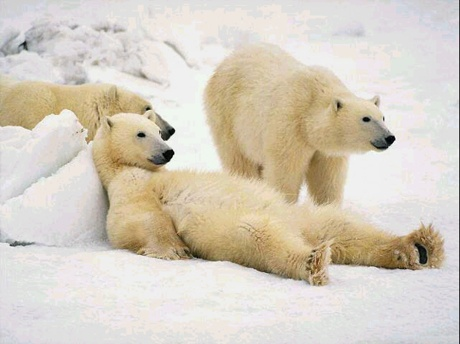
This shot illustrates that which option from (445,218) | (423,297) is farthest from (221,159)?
(423,297)

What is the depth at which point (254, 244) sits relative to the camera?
3.04 meters

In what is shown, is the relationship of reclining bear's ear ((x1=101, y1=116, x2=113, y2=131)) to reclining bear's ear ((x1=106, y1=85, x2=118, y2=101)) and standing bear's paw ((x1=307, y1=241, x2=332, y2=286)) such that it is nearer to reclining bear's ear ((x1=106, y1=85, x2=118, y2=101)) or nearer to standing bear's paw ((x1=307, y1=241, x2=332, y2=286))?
reclining bear's ear ((x1=106, y1=85, x2=118, y2=101))

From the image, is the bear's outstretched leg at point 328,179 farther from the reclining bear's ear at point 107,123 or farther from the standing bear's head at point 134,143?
the reclining bear's ear at point 107,123

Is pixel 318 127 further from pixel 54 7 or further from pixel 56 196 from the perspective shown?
pixel 54 7

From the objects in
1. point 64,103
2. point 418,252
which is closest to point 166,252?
point 418,252

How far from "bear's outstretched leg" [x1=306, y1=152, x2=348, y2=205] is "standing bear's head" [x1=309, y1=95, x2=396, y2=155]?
0.57ft

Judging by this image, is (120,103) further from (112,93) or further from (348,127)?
(348,127)


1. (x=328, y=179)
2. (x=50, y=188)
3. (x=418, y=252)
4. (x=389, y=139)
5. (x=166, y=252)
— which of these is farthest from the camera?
(x=328, y=179)

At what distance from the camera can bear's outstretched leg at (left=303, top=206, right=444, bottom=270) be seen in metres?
3.11

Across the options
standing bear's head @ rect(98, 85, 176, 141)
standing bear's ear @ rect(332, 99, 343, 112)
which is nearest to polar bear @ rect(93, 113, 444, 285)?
standing bear's ear @ rect(332, 99, 343, 112)

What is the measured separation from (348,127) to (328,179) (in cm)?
42

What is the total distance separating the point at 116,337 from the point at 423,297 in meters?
1.15

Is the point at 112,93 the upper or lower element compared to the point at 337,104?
lower

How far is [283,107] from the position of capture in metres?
4.63
